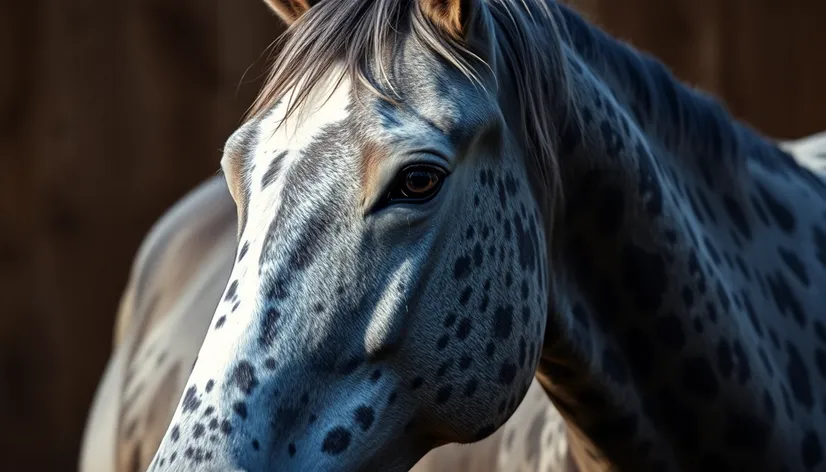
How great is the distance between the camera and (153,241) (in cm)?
275

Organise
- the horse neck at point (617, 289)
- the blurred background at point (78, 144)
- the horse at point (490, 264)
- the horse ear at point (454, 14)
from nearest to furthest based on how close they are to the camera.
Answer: the horse at point (490, 264)
the horse ear at point (454, 14)
the horse neck at point (617, 289)
the blurred background at point (78, 144)

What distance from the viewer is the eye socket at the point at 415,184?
1.07m

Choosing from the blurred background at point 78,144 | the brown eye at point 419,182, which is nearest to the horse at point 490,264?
the brown eye at point 419,182

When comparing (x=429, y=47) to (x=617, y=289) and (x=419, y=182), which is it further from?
(x=617, y=289)

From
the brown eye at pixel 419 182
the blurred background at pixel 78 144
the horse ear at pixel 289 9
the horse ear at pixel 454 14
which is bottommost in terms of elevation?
the blurred background at pixel 78 144

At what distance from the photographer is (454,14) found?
1.15m

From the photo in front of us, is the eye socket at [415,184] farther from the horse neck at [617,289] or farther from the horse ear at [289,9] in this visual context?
the horse ear at [289,9]

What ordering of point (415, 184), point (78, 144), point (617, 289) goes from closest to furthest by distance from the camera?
point (415, 184), point (617, 289), point (78, 144)

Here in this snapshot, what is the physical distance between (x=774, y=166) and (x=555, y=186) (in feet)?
1.74

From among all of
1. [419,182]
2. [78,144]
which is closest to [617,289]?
[419,182]

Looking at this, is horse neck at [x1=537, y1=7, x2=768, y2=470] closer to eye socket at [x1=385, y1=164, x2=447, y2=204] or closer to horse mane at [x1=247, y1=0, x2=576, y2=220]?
horse mane at [x1=247, y1=0, x2=576, y2=220]

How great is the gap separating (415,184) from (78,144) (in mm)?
2533

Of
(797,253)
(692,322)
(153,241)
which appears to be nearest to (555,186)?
(692,322)

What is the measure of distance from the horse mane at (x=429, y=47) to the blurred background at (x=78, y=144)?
217 cm
